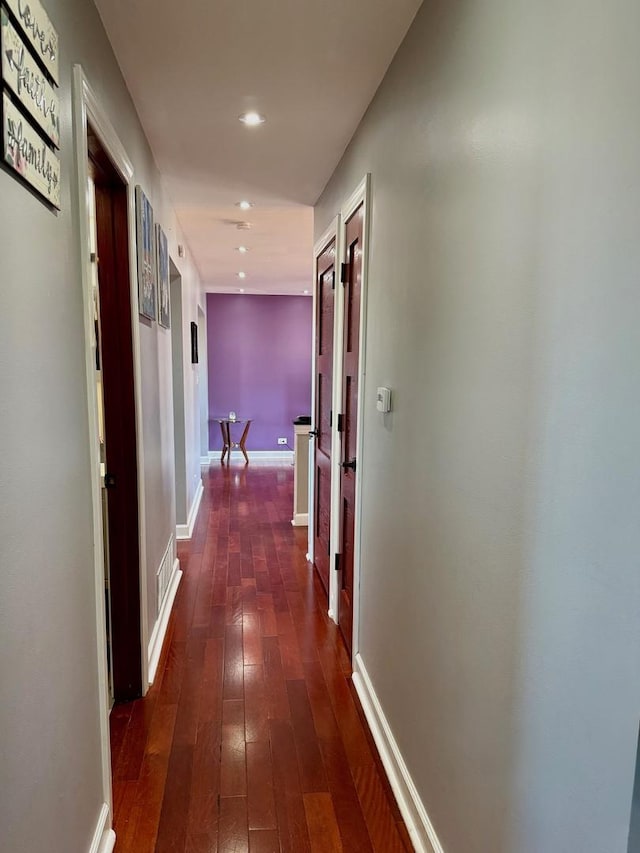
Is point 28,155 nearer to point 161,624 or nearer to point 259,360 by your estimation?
point 161,624

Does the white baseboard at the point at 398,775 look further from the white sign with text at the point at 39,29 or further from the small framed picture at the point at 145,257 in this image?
the white sign with text at the point at 39,29

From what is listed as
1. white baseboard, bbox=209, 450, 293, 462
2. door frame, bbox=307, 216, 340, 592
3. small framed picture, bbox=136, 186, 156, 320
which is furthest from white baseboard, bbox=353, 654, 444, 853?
white baseboard, bbox=209, 450, 293, 462

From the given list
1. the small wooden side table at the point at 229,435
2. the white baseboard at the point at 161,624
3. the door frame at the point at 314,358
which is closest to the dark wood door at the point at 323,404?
the door frame at the point at 314,358

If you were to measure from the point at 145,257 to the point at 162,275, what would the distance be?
2.01 feet

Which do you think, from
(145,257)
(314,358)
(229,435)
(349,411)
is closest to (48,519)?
(145,257)

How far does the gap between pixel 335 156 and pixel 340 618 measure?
235 centimetres

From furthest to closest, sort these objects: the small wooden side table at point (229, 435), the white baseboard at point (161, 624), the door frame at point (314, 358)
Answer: the small wooden side table at point (229, 435) → the door frame at point (314, 358) → the white baseboard at point (161, 624)

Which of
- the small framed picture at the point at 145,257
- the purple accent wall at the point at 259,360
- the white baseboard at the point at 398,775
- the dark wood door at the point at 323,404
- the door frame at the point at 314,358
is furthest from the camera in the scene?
the purple accent wall at the point at 259,360

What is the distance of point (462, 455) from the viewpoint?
123 centimetres

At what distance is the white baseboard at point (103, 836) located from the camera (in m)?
1.37

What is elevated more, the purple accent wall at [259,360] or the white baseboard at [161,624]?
the purple accent wall at [259,360]

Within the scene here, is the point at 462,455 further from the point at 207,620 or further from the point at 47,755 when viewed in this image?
the point at 207,620

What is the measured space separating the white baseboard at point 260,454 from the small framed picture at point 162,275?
16.1ft

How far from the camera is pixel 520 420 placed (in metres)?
0.98
